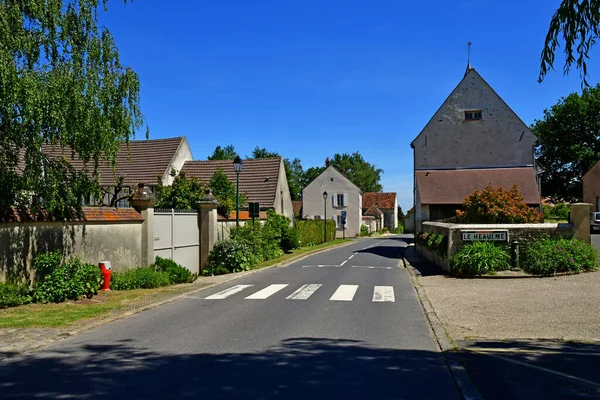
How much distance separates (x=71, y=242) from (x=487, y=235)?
12088 millimetres

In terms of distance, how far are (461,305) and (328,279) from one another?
6347 mm

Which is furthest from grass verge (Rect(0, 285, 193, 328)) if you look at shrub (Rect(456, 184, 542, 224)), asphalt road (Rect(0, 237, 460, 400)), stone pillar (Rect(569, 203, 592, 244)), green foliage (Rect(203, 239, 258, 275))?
shrub (Rect(456, 184, 542, 224))

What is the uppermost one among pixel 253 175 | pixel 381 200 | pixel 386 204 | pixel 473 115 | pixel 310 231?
pixel 473 115

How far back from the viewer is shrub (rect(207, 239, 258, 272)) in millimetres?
19625

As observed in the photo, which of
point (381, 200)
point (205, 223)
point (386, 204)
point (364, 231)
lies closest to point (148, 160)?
point (205, 223)

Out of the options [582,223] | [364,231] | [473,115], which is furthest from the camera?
[364,231]

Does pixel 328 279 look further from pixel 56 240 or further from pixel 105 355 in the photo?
pixel 105 355

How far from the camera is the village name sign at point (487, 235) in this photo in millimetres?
16938

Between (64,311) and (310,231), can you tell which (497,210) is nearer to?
(64,311)

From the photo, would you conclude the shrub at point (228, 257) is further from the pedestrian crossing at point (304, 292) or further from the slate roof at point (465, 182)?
the slate roof at point (465, 182)

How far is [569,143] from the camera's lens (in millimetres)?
51625

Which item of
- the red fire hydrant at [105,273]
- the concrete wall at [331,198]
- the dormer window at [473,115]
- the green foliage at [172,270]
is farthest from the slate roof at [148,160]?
the concrete wall at [331,198]

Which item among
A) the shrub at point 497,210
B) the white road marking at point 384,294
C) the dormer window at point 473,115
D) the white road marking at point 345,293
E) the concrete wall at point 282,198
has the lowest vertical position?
the white road marking at point 384,294

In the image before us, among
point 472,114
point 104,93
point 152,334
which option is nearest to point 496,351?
point 152,334
